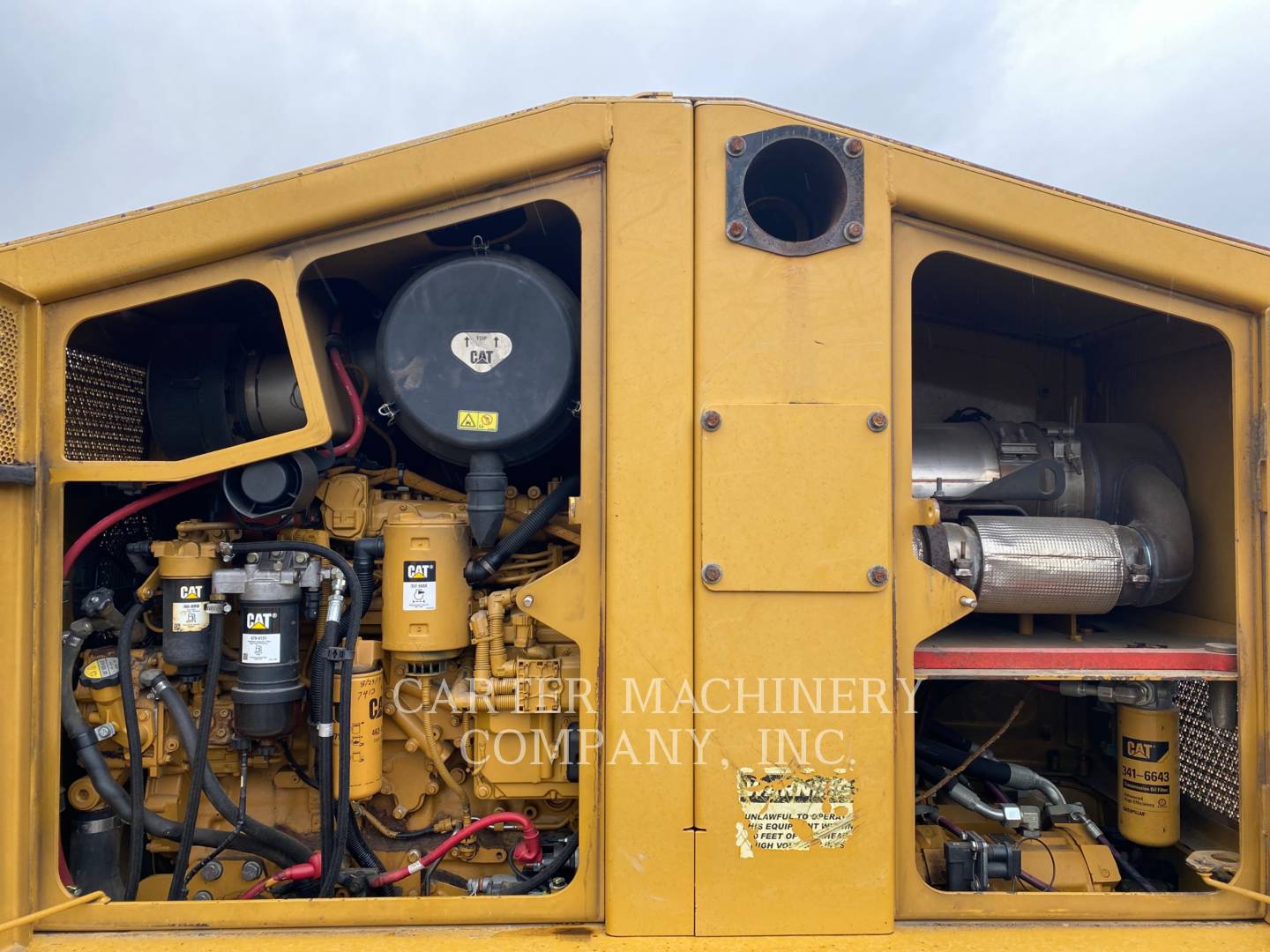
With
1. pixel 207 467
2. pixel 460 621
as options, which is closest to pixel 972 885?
pixel 460 621

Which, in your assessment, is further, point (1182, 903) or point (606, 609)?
point (1182, 903)

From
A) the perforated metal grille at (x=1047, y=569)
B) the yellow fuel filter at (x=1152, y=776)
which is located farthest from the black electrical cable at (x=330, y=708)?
the yellow fuel filter at (x=1152, y=776)

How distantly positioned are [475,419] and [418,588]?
1.54ft

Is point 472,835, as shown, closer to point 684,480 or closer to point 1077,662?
→ point 684,480

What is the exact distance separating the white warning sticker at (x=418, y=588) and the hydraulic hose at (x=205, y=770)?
606 mm

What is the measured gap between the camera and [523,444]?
1.82 m

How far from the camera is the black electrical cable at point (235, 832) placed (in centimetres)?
184

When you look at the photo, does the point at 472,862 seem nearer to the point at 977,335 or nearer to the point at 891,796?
the point at 891,796

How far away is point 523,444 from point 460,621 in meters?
0.49

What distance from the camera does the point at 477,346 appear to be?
5.71 ft

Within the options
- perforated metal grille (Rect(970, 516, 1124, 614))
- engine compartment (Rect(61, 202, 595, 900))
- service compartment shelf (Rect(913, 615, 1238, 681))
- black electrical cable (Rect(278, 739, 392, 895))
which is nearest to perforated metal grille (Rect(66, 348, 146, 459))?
engine compartment (Rect(61, 202, 595, 900))

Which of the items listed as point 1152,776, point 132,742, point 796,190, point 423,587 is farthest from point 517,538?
point 1152,776

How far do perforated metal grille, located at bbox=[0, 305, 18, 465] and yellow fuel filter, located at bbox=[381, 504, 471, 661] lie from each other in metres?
0.81

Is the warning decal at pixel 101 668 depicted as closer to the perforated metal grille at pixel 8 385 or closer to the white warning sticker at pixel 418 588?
the perforated metal grille at pixel 8 385
